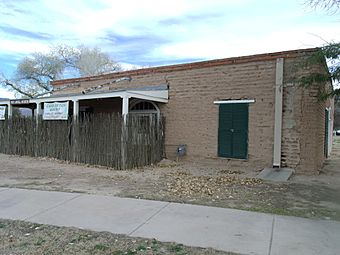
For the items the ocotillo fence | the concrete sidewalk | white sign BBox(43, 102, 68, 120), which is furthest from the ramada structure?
the concrete sidewalk

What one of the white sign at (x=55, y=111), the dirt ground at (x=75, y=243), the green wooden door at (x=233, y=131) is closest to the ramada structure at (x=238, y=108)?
the green wooden door at (x=233, y=131)

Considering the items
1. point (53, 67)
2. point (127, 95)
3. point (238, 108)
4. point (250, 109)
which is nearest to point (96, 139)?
point (127, 95)

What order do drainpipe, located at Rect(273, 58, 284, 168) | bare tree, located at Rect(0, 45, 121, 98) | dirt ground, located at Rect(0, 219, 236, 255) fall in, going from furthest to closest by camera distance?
bare tree, located at Rect(0, 45, 121, 98), drainpipe, located at Rect(273, 58, 284, 168), dirt ground, located at Rect(0, 219, 236, 255)

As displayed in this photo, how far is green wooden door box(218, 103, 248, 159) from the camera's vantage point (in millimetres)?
12375

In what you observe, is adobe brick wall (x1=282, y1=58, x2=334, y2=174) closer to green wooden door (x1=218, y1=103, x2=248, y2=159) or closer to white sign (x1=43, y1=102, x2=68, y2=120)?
green wooden door (x1=218, y1=103, x2=248, y2=159)

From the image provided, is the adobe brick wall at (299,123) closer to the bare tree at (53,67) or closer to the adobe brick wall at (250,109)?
the adobe brick wall at (250,109)

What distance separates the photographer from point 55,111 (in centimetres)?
1430

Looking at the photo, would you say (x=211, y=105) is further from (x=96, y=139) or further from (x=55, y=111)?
(x=55, y=111)

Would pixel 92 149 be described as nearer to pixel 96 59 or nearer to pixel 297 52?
pixel 297 52

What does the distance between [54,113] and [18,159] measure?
248 centimetres

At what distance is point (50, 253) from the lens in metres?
4.22

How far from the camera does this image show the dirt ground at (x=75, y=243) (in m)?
4.25

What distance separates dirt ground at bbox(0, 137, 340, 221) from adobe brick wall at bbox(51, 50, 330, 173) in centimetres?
89

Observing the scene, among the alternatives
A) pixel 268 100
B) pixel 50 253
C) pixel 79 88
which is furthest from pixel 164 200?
pixel 79 88
